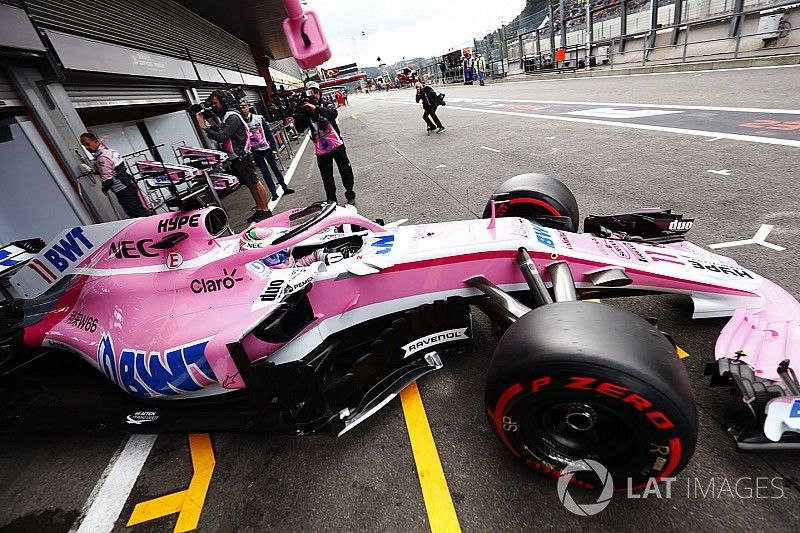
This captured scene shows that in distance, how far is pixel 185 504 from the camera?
2.05 meters

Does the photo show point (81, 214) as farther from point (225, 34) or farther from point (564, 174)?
point (225, 34)

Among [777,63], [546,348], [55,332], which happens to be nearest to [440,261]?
[546,348]

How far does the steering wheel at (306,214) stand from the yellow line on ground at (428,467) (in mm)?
1303

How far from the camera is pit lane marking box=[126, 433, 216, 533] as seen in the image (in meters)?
1.97

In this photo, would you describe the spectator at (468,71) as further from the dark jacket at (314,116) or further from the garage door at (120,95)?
the dark jacket at (314,116)

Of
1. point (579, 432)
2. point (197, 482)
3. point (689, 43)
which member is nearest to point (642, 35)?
point (689, 43)

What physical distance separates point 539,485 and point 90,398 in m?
2.96

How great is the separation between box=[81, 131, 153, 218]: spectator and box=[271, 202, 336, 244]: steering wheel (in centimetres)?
502

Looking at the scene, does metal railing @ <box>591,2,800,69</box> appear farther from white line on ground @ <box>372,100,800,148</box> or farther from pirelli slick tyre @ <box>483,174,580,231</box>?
pirelli slick tyre @ <box>483,174,580,231</box>

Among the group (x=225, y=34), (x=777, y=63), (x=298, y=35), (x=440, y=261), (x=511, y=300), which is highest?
(x=225, y=34)

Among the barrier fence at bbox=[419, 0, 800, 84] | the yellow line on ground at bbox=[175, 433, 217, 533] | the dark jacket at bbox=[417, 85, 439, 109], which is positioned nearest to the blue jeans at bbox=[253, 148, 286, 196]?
the dark jacket at bbox=[417, 85, 439, 109]

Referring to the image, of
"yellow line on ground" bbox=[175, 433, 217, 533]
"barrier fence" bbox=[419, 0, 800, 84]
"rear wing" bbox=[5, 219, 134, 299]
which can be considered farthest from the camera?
"barrier fence" bbox=[419, 0, 800, 84]

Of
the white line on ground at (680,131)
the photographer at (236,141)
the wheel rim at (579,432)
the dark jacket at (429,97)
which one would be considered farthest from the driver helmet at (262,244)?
the dark jacket at (429,97)

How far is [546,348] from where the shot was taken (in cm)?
150
